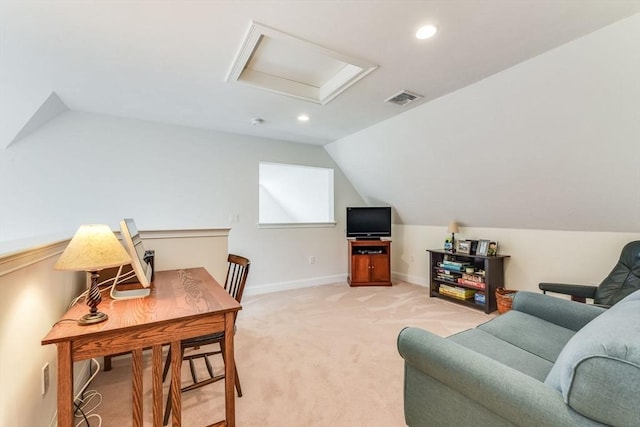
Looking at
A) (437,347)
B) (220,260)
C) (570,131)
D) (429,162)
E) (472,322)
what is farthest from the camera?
(429,162)

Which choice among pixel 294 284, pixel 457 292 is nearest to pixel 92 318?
pixel 294 284

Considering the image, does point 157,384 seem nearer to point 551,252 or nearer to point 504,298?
point 504,298

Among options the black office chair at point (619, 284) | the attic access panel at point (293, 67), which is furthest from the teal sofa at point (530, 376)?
the attic access panel at point (293, 67)

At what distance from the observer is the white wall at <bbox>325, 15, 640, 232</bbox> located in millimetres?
1952

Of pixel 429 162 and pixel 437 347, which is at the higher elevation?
pixel 429 162

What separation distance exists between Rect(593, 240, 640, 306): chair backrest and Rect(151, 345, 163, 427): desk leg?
3359mm

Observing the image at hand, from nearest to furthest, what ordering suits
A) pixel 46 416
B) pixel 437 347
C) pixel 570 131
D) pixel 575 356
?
pixel 575 356 < pixel 437 347 < pixel 46 416 < pixel 570 131

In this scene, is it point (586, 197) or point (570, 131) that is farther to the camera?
point (586, 197)

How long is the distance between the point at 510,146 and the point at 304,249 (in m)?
3.14

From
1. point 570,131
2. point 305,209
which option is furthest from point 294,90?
point 305,209

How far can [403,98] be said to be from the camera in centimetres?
279

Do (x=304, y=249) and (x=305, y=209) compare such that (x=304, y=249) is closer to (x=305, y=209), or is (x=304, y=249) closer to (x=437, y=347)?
(x=305, y=209)

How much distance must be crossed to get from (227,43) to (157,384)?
2096mm

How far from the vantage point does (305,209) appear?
604 centimetres
